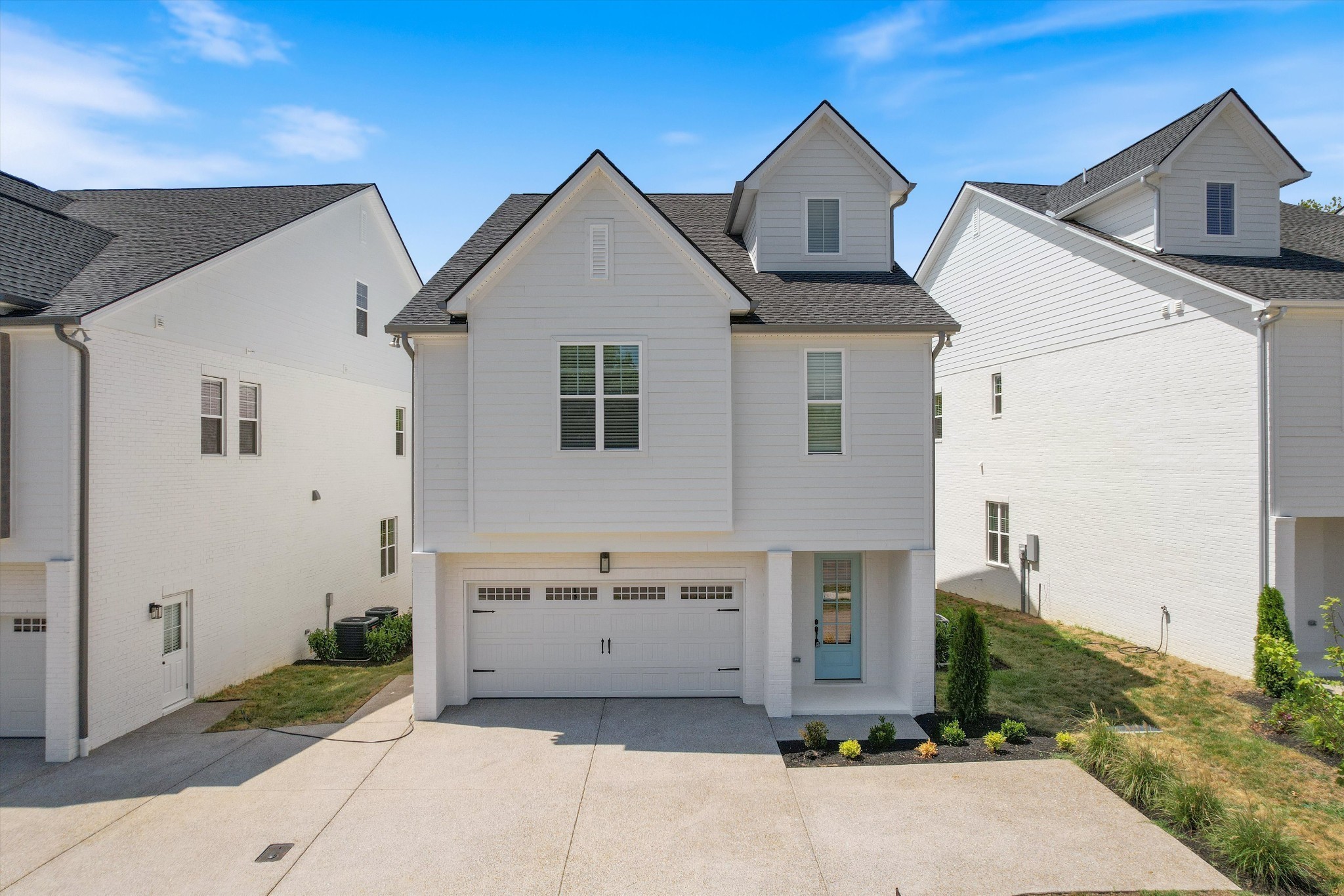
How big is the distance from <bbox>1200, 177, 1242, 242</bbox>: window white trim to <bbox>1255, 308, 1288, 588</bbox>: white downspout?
3.08 m

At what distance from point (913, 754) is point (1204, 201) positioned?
41.1 ft

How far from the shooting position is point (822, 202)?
13.0 metres

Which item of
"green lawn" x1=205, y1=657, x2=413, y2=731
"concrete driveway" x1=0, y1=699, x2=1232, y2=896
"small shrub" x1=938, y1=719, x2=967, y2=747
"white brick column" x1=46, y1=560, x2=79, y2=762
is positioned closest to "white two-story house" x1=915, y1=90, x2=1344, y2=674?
"small shrub" x1=938, y1=719, x2=967, y2=747

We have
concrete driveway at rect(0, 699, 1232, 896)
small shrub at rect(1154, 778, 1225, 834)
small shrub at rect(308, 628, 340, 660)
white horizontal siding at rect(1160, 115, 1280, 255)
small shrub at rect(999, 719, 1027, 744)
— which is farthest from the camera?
small shrub at rect(308, 628, 340, 660)

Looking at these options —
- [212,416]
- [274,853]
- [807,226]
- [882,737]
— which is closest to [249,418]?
[212,416]

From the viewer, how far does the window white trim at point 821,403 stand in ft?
37.2

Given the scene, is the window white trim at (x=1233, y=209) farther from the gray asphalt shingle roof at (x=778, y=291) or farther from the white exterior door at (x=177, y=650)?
the white exterior door at (x=177, y=650)

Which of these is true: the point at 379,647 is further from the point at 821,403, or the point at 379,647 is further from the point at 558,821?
the point at 821,403

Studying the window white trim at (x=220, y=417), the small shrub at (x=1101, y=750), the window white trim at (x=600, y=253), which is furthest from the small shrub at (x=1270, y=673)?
the window white trim at (x=220, y=417)

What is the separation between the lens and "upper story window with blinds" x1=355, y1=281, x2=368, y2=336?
700 inches

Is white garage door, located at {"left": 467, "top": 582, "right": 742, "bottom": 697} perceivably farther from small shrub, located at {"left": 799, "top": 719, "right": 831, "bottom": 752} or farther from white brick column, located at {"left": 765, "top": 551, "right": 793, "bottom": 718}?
small shrub, located at {"left": 799, "top": 719, "right": 831, "bottom": 752}

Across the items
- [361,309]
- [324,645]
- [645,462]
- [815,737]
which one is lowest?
[324,645]

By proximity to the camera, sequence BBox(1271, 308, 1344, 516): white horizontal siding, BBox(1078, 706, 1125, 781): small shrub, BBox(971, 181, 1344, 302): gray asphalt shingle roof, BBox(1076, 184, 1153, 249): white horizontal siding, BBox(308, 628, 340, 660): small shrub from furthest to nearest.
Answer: BBox(308, 628, 340, 660): small shrub
BBox(1076, 184, 1153, 249): white horizontal siding
BBox(971, 181, 1344, 302): gray asphalt shingle roof
BBox(1271, 308, 1344, 516): white horizontal siding
BBox(1078, 706, 1125, 781): small shrub

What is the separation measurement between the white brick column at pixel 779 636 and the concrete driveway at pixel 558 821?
2.25 ft
